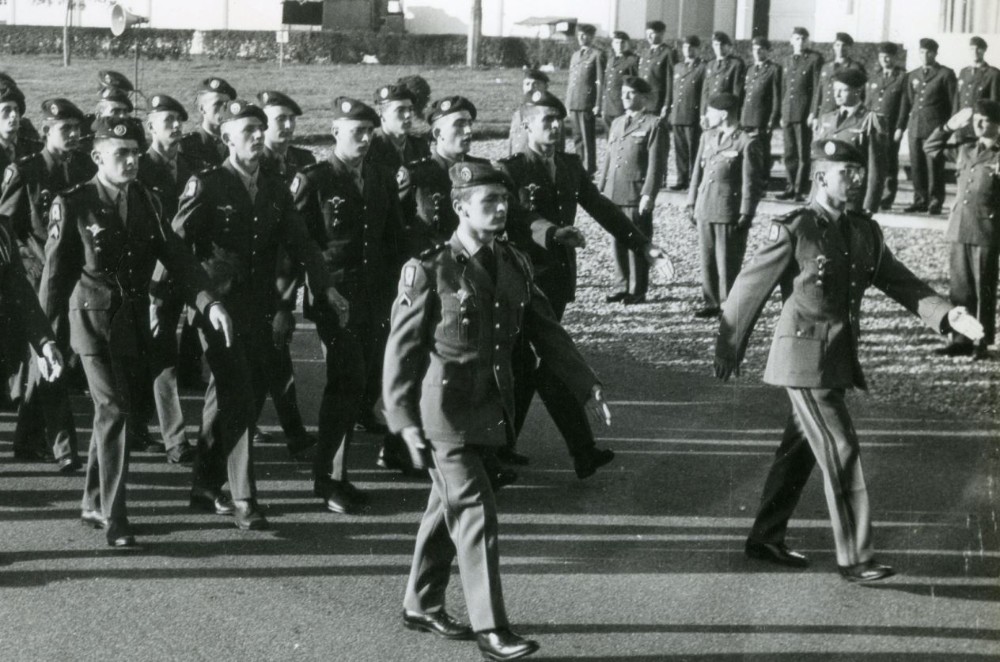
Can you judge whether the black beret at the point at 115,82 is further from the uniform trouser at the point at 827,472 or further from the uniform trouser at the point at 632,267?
the uniform trouser at the point at 827,472

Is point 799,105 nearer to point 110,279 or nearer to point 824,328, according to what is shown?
point 824,328

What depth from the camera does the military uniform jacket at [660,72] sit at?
20141 mm

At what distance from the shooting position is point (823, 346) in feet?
23.7

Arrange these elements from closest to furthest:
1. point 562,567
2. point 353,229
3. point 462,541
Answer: point 462,541, point 562,567, point 353,229

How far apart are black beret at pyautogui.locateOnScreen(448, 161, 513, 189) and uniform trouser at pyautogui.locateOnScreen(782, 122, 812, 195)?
1370 centimetres

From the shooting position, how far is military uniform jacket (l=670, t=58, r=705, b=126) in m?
19.7

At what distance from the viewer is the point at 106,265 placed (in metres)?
7.93

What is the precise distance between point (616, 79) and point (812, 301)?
511 inches

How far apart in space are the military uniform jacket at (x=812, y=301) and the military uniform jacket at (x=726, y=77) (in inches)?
452

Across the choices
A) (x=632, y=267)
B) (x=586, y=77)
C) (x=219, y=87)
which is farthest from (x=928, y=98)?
(x=219, y=87)

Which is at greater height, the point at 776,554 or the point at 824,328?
the point at 824,328

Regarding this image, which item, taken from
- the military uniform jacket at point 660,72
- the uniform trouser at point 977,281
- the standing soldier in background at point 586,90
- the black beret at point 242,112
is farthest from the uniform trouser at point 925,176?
the black beret at point 242,112

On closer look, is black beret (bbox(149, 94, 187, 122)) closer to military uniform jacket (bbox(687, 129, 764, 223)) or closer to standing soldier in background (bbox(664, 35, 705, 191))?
military uniform jacket (bbox(687, 129, 764, 223))

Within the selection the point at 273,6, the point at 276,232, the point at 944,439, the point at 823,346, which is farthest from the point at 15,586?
the point at 273,6
